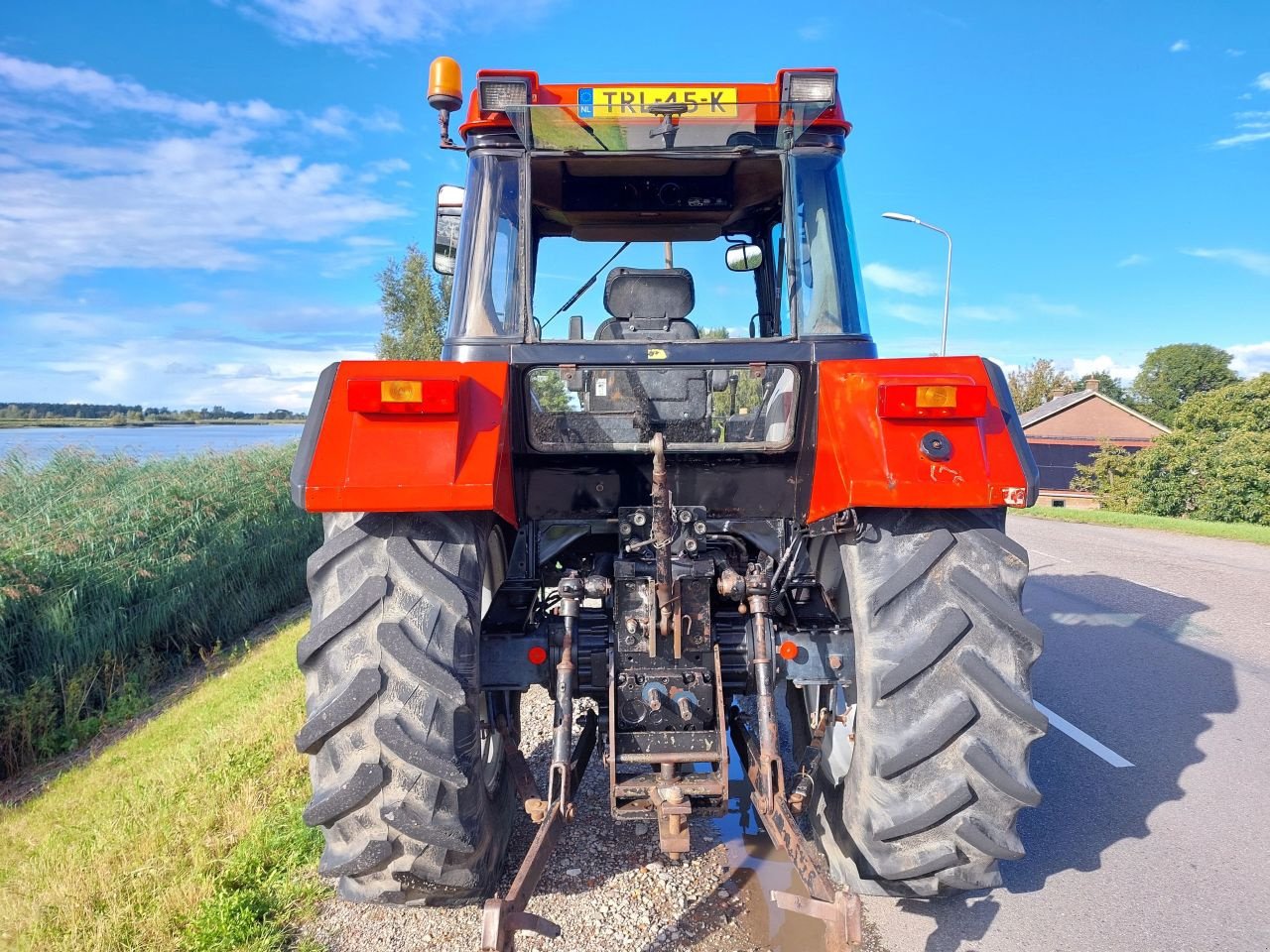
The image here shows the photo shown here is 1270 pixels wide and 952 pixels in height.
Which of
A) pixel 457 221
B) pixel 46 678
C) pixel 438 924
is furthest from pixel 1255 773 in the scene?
pixel 46 678

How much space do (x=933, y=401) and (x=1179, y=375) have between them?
72.5m

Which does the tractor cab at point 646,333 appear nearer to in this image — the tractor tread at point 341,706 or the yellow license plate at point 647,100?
the yellow license plate at point 647,100

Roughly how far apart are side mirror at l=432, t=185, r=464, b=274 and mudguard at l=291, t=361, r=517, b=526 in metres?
0.99

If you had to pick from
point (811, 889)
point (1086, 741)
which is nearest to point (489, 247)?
point (811, 889)

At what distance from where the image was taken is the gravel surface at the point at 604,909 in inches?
107

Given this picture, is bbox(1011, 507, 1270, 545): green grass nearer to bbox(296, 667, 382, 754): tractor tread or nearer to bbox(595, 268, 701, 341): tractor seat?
bbox(595, 268, 701, 341): tractor seat

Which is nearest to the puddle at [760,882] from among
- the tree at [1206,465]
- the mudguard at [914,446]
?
the mudguard at [914,446]

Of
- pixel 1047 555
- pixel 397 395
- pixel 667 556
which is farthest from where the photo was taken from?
pixel 1047 555

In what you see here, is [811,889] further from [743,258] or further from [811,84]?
[743,258]

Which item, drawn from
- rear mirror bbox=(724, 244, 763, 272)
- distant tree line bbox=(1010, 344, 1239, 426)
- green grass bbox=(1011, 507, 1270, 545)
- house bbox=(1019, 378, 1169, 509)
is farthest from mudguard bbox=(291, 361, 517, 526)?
distant tree line bbox=(1010, 344, 1239, 426)

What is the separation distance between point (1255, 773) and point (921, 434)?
343cm

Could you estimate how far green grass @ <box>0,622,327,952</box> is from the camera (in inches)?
111

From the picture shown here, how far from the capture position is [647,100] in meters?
2.97

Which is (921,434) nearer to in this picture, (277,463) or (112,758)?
(112,758)
